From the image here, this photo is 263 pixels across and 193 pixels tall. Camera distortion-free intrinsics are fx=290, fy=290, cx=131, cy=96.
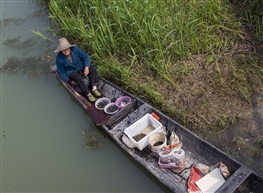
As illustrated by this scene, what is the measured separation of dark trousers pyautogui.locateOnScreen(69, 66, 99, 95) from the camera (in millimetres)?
4590

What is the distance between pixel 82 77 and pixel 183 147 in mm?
2085

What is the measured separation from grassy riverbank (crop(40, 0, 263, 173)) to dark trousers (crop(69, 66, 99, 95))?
0.97 ft

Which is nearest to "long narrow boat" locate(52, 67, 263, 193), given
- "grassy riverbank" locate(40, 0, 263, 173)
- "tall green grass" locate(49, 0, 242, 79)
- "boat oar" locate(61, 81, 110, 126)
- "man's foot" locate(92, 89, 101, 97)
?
"boat oar" locate(61, 81, 110, 126)

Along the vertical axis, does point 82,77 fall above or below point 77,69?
below

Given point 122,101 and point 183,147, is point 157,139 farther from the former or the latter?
point 122,101

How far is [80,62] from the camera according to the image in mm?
4691

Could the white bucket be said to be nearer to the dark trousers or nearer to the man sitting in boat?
the man sitting in boat

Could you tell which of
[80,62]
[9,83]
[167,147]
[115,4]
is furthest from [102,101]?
[9,83]

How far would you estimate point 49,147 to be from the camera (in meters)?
4.48

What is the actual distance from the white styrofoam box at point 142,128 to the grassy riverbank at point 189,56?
0.43m

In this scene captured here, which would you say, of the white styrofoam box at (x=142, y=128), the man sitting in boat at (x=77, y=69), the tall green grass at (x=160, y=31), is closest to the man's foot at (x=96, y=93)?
the man sitting in boat at (x=77, y=69)

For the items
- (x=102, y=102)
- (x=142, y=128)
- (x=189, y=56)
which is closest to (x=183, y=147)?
(x=142, y=128)

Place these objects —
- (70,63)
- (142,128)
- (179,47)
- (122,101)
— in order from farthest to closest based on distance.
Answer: (179,47) < (70,63) < (122,101) < (142,128)

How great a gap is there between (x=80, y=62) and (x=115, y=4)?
140 centimetres
